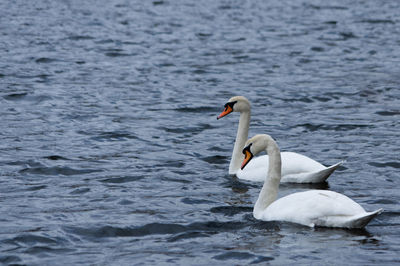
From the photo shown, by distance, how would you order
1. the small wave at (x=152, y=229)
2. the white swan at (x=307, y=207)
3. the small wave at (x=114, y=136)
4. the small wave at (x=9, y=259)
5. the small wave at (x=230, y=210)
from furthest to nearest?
the small wave at (x=114, y=136) < the small wave at (x=230, y=210) < the small wave at (x=152, y=229) < the white swan at (x=307, y=207) < the small wave at (x=9, y=259)

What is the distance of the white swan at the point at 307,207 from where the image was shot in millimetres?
9891

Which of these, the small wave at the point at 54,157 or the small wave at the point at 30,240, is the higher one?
the small wave at the point at 30,240

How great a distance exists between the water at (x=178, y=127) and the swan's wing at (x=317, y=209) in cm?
15

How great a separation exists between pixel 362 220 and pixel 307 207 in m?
0.67

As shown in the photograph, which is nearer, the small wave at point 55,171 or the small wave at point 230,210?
the small wave at point 230,210

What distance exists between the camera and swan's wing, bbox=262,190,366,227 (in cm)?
992

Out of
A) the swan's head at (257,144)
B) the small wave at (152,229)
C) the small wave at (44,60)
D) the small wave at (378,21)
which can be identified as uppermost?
the swan's head at (257,144)

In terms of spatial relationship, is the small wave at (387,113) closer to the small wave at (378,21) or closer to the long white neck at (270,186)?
the long white neck at (270,186)

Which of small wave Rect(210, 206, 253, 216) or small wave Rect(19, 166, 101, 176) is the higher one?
small wave Rect(210, 206, 253, 216)

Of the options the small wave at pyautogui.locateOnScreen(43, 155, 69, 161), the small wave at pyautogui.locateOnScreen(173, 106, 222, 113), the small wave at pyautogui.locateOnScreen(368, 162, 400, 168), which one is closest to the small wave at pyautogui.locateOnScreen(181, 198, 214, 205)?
the small wave at pyautogui.locateOnScreen(43, 155, 69, 161)

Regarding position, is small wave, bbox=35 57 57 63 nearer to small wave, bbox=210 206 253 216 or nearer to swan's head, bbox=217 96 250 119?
swan's head, bbox=217 96 250 119

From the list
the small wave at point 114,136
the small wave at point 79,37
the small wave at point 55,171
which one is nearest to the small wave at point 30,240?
the small wave at point 55,171

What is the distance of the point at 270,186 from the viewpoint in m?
10.9

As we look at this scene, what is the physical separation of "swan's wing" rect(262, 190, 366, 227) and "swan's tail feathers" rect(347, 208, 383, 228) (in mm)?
83
